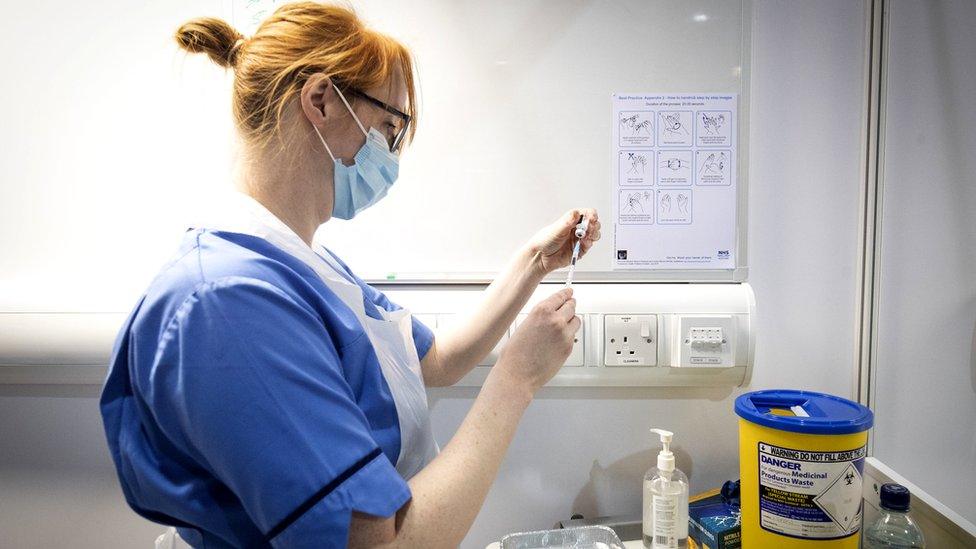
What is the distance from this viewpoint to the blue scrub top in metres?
0.54

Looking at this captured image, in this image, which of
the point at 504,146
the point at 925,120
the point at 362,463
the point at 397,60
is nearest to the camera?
the point at 362,463

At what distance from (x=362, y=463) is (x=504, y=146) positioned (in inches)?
30.4

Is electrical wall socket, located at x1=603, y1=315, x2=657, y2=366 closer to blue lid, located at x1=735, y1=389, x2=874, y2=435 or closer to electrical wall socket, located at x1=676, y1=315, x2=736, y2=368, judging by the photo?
electrical wall socket, located at x1=676, y1=315, x2=736, y2=368

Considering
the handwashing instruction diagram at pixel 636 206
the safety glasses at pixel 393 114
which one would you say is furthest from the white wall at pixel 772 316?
the safety glasses at pixel 393 114

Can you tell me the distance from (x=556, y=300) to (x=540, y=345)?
72 mm

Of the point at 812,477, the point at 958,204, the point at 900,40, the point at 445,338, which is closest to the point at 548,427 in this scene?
the point at 445,338

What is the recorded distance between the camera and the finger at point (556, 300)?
785mm

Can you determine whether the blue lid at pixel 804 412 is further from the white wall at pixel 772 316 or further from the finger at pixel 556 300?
the finger at pixel 556 300

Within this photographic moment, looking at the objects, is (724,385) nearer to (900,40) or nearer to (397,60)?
(900,40)

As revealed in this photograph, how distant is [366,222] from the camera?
1.20 m

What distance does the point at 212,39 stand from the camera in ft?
2.59

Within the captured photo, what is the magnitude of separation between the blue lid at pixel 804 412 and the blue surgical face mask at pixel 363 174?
0.68m

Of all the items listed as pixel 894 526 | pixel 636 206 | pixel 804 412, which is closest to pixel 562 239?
pixel 636 206

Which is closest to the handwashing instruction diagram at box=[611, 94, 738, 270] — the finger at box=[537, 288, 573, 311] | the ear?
the finger at box=[537, 288, 573, 311]
